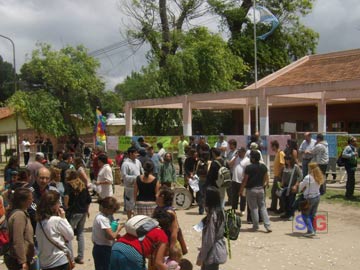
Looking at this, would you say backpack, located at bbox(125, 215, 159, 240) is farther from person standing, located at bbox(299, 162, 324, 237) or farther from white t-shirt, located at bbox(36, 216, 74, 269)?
person standing, located at bbox(299, 162, 324, 237)

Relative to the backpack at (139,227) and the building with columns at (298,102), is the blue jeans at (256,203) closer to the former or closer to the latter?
the backpack at (139,227)

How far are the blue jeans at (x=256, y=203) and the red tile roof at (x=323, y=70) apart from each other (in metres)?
17.1

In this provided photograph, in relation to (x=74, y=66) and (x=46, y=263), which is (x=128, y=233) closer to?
(x=46, y=263)

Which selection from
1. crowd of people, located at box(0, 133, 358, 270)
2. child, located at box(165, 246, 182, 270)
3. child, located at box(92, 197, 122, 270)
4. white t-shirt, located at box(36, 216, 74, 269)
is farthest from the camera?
child, located at box(92, 197, 122, 270)

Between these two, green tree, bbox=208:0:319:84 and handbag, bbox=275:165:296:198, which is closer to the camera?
handbag, bbox=275:165:296:198

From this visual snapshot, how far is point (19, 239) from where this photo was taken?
4.77 m

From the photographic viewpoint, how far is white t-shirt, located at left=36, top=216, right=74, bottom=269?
5.00 metres

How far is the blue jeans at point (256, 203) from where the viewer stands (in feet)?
31.6

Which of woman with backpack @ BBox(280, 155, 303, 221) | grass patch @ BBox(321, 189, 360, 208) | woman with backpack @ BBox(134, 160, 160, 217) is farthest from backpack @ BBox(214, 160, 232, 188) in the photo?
grass patch @ BBox(321, 189, 360, 208)

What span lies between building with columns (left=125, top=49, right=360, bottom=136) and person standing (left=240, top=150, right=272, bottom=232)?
936 centimetres

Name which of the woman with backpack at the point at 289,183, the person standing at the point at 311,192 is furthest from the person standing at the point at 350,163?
the person standing at the point at 311,192

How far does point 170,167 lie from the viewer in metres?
12.4

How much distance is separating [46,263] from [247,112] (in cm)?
2242

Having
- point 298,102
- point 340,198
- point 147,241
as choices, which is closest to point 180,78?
point 298,102
